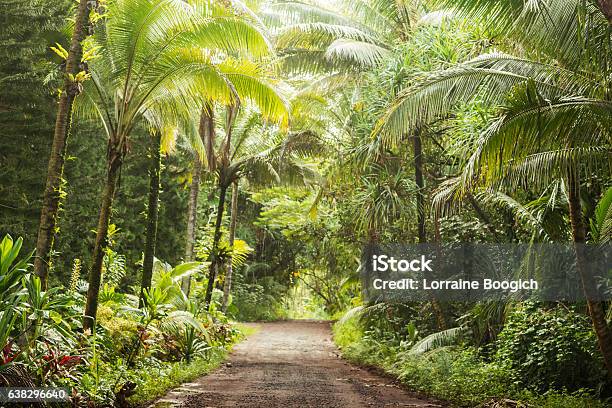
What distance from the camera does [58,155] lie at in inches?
279

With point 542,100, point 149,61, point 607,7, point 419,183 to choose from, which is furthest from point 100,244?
point 419,183

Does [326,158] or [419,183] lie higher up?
[326,158]

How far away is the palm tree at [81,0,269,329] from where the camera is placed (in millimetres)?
8500

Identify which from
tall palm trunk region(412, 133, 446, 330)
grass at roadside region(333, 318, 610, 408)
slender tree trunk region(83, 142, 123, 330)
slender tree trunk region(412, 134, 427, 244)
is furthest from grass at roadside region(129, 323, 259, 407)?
slender tree trunk region(412, 134, 427, 244)

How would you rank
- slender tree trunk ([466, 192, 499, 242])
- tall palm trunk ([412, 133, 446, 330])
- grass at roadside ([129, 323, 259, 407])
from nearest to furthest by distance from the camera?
1. grass at roadside ([129, 323, 259, 407])
2. slender tree trunk ([466, 192, 499, 242])
3. tall palm trunk ([412, 133, 446, 330])

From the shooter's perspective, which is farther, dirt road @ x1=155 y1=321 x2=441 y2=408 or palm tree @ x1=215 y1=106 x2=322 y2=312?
palm tree @ x1=215 y1=106 x2=322 y2=312

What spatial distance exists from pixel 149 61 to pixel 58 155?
92.7 inches

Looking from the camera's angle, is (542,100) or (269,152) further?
(269,152)

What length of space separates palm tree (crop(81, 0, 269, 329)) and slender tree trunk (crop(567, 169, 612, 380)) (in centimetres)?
475

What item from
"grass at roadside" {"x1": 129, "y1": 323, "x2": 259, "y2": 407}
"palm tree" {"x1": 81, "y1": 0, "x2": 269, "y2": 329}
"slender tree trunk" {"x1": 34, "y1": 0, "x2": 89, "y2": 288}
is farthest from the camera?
"palm tree" {"x1": 81, "y1": 0, "x2": 269, "y2": 329}

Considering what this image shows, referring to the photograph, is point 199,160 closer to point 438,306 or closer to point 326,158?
point 326,158

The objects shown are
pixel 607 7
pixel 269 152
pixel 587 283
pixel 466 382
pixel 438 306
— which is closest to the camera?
pixel 607 7

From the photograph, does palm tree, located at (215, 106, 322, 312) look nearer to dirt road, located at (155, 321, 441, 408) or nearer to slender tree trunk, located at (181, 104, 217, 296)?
slender tree trunk, located at (181, 104, 217, 296)

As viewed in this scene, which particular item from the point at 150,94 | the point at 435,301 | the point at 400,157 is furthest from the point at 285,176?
the point at 150,94
